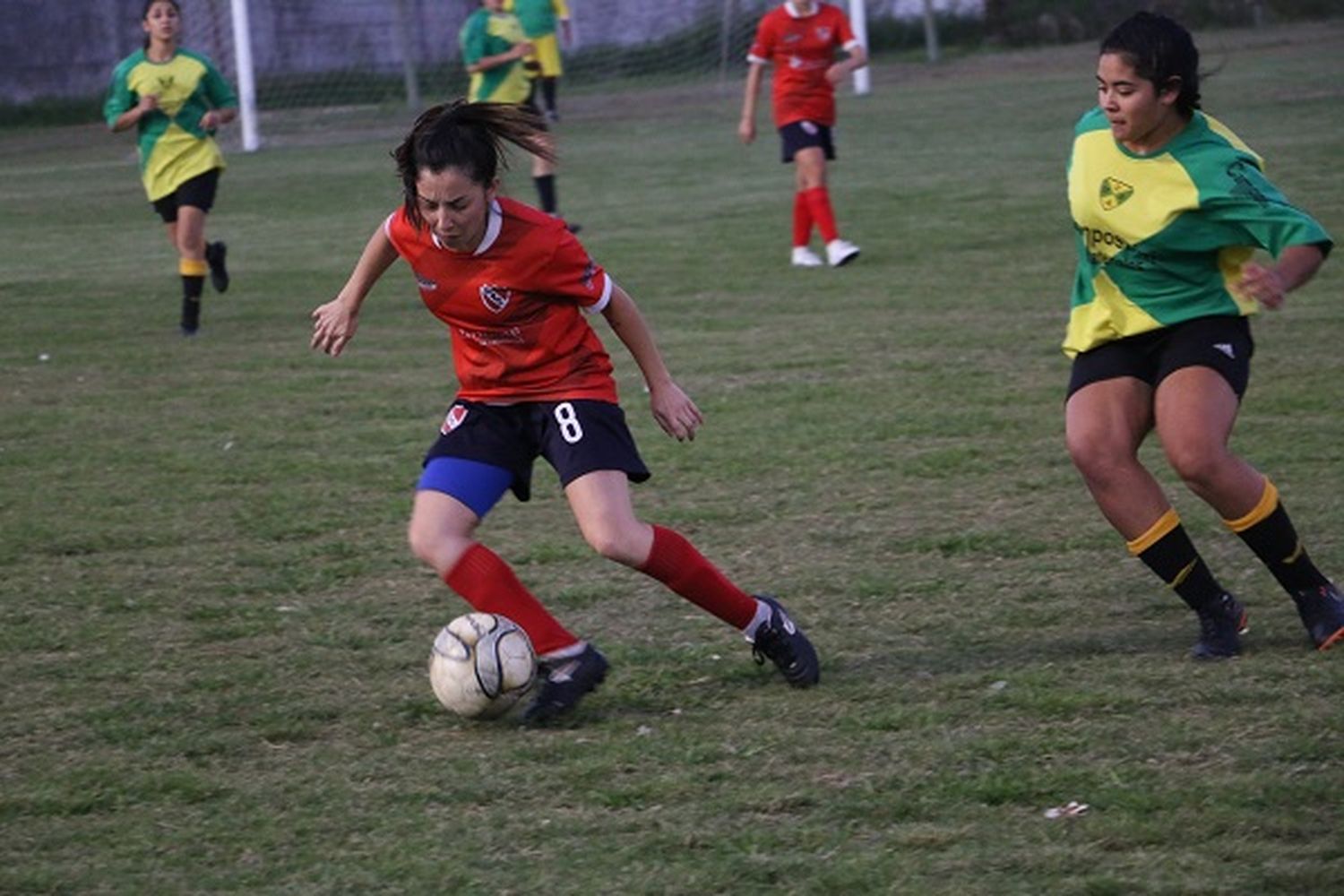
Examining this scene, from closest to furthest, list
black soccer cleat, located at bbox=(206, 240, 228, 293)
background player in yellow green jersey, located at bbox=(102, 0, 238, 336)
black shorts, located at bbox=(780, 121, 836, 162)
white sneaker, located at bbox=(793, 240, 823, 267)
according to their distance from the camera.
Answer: background player in yellow green jersey, located at bbox=(102, 0, 238, 336) < black soccer cleat, located at bbox=(206, 240, 228, 293) < white sneaker, located at bbox=(793, 240, 823, 267) < black shorts, located at bbox=(780, 121, 836, 162)

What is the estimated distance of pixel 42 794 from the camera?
4012 mm

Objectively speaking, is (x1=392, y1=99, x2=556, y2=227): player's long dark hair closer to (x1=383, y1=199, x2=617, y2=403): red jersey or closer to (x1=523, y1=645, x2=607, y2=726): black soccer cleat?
(x1=383, y1=199, x2=617, y2=403): red jersey

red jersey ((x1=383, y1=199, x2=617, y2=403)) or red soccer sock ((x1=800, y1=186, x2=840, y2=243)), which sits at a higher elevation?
red jersey ((x1=383, y1=199, x2=617, y2=403))

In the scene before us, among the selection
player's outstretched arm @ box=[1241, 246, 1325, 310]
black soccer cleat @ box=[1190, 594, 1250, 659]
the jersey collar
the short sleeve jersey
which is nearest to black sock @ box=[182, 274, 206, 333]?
the jersey collar

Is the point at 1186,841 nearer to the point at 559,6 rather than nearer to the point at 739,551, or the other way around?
the point at 739,551

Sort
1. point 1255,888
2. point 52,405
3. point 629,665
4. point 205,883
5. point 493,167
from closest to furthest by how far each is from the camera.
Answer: point 1255,888 < point 205,883 < point 493,167 < point 629,665 < point 52,405

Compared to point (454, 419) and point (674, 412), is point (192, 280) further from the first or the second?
point (674, 412)

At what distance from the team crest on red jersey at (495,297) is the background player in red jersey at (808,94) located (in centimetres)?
764

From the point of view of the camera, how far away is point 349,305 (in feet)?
15.4

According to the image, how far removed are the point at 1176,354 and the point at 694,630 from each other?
1386 millimetres

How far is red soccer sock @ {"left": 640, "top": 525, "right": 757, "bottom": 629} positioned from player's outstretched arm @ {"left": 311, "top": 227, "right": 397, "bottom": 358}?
0.85 metres

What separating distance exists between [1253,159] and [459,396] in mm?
1921

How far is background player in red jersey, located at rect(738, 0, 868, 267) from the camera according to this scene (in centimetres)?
1216

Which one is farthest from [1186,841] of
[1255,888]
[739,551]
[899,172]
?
[899,172]
